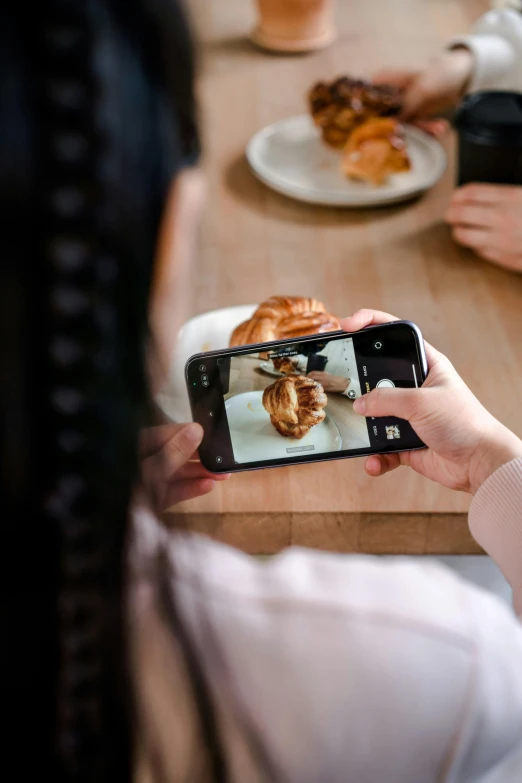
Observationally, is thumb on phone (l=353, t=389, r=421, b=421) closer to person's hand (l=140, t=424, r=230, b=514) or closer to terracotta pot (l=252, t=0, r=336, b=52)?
person's hand (l=140, t=424, r=230, b=514)

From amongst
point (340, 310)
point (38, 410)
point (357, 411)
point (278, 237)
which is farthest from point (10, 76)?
point (278, 237)

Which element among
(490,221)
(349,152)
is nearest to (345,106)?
(349,152)

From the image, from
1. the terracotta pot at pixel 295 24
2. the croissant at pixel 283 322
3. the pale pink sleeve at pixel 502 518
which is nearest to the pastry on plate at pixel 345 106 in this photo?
the terracotta pot at pixel 295 24

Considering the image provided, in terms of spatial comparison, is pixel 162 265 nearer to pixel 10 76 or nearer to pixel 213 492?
pixel 10 76

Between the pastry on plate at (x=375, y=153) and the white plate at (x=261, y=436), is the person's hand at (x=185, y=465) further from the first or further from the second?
the pastry on plate at (x=375, y=153)

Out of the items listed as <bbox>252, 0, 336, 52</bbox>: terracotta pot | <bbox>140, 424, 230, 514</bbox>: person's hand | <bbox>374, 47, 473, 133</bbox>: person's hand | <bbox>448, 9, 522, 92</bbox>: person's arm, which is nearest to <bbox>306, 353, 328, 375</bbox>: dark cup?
<bbox>140, 424, 230, 514</bbox>: person's hand

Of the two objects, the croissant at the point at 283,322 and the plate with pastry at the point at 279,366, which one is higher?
the croissant at the point at 283,322
